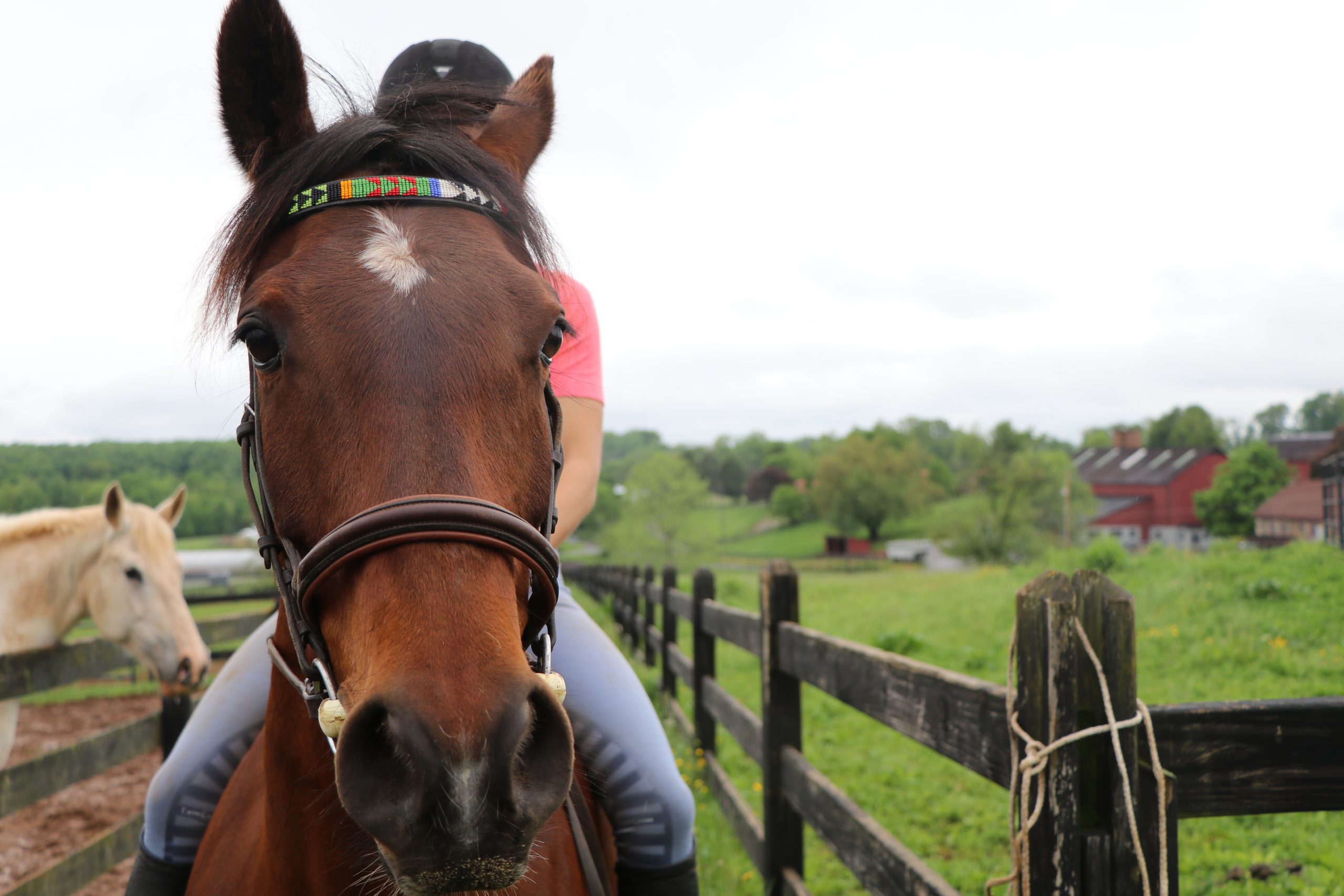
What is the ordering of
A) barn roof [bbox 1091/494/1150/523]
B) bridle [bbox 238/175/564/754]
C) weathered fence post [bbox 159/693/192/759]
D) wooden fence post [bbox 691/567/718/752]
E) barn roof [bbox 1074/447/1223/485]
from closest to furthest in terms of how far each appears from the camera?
bridle [bbox 238/175/564/754] → weathered fence post [bbox 159/693/192/759] → wooden fence post [bbox 691/567/718/752] → barn roof [bbox 1074/447/1223/485] → barn roof [bbox 1091/494/1150/523]

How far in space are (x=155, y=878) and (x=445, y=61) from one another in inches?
102

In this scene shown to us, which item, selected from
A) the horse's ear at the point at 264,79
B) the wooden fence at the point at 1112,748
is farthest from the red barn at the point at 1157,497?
the horse's ear at the point at 264,79

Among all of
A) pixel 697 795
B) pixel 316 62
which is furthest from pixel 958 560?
pixel 316 62

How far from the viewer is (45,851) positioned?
6.18m

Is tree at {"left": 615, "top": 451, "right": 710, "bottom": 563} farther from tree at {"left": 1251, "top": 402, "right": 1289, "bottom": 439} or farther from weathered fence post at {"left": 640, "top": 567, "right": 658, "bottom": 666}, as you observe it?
tree at {"left": 1251, "top": 402, "right": 1289, "bottom": 439}

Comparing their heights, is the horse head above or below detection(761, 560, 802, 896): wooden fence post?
above

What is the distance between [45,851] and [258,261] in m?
6.97

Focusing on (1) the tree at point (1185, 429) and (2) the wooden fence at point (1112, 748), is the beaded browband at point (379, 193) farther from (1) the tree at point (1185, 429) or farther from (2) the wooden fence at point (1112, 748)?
(1) the tree at point (1185, 429)

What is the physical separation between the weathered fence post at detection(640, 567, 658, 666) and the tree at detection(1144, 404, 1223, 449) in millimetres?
108737

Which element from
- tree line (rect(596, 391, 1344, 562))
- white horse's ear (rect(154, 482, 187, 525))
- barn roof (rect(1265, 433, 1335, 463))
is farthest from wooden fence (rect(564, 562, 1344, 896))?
barn roof (rect(1265, 433, 1335, 463))

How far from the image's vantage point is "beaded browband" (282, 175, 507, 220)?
64.3 inches

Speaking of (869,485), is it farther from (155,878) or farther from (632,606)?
(155,878)

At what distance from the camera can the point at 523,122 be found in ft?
7.19

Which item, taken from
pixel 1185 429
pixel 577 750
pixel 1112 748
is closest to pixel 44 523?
pixel 577 750
